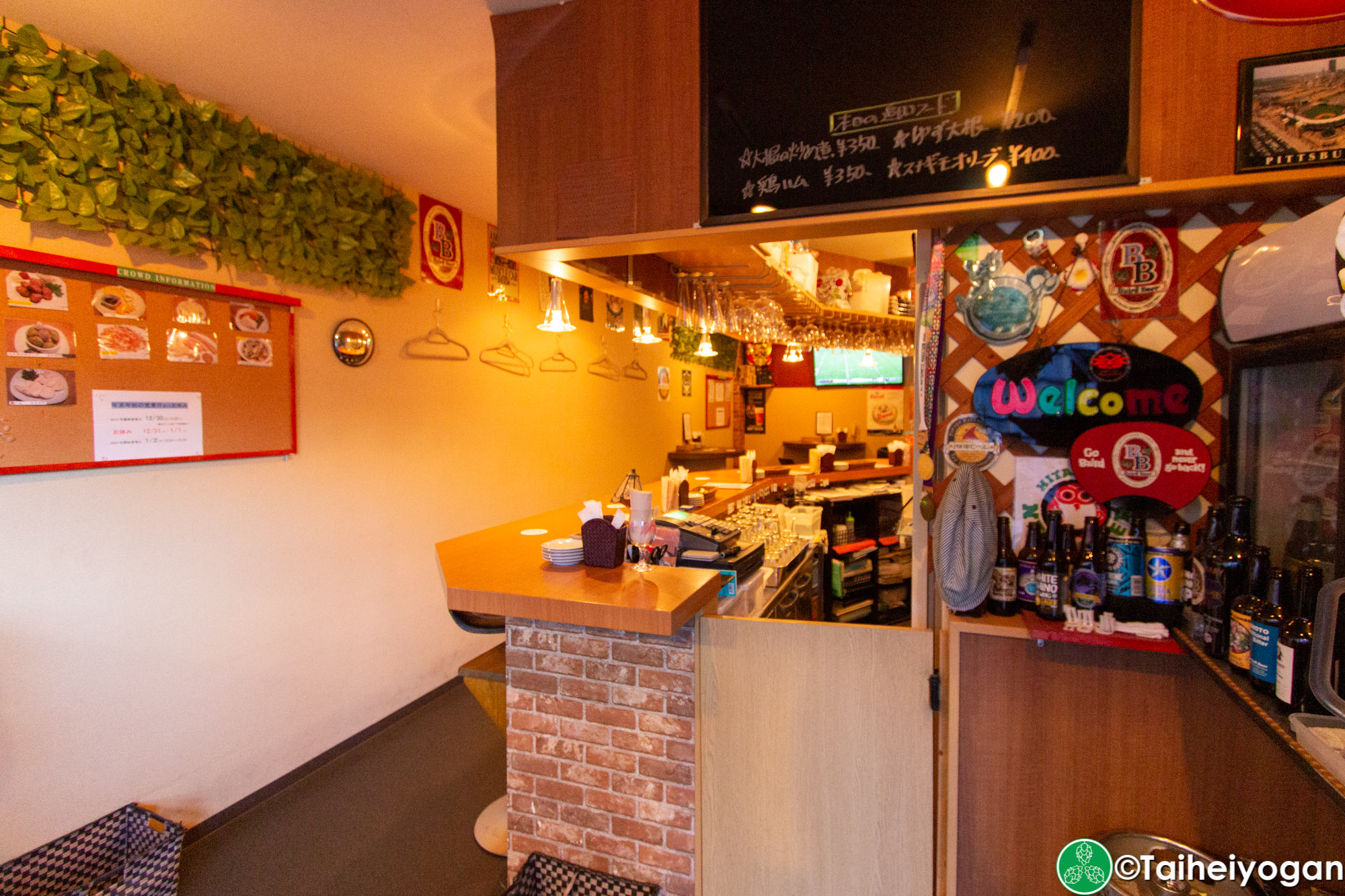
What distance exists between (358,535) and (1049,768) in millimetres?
→ 3085

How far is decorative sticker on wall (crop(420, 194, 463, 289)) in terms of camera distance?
11.5 feet

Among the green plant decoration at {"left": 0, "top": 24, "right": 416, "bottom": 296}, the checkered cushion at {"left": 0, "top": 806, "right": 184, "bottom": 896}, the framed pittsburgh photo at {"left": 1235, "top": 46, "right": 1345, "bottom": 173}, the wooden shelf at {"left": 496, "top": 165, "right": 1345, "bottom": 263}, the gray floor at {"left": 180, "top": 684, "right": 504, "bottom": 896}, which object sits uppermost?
the green plant decoration at {"left": 0, "top": 24, "right": 416, "bottom": 296}

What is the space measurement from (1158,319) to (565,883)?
7.58ft

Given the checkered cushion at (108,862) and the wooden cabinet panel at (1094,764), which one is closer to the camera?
the wooden cabinet panel at (1094,764)

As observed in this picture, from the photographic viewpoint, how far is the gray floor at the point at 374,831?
2211 mm

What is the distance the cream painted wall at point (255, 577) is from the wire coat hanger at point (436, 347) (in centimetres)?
6

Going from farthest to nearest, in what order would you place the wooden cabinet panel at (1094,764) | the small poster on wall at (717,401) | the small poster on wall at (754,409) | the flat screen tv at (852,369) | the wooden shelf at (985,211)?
the small poster on wall at (754,409), the small poster on wall at (717,401), the flat screen tv at (852,369), the wooden cabinet panel at (1094,764), the wooden shelf at (985,211)

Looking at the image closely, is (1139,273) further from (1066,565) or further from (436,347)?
(436,347)

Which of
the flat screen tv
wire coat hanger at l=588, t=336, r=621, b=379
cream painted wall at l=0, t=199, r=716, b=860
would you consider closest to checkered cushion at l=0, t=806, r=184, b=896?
cream painted wall at l=0, t=199, r=716, b=860

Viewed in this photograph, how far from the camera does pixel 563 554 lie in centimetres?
199

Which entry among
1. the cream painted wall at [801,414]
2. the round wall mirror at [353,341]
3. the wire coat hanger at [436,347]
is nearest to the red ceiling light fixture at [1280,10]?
the round wall mirror at [353,341]

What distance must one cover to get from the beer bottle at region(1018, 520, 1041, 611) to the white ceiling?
2067 millimetres

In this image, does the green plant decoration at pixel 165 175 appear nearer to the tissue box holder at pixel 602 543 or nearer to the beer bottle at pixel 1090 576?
the tissue box holder at pixel 602 543

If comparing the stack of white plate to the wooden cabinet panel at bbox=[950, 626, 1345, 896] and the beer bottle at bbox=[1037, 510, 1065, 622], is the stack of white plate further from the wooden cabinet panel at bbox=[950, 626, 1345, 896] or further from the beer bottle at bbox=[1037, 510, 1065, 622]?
the beer bottle at bbox=[1037, 510, 1065, 622]
